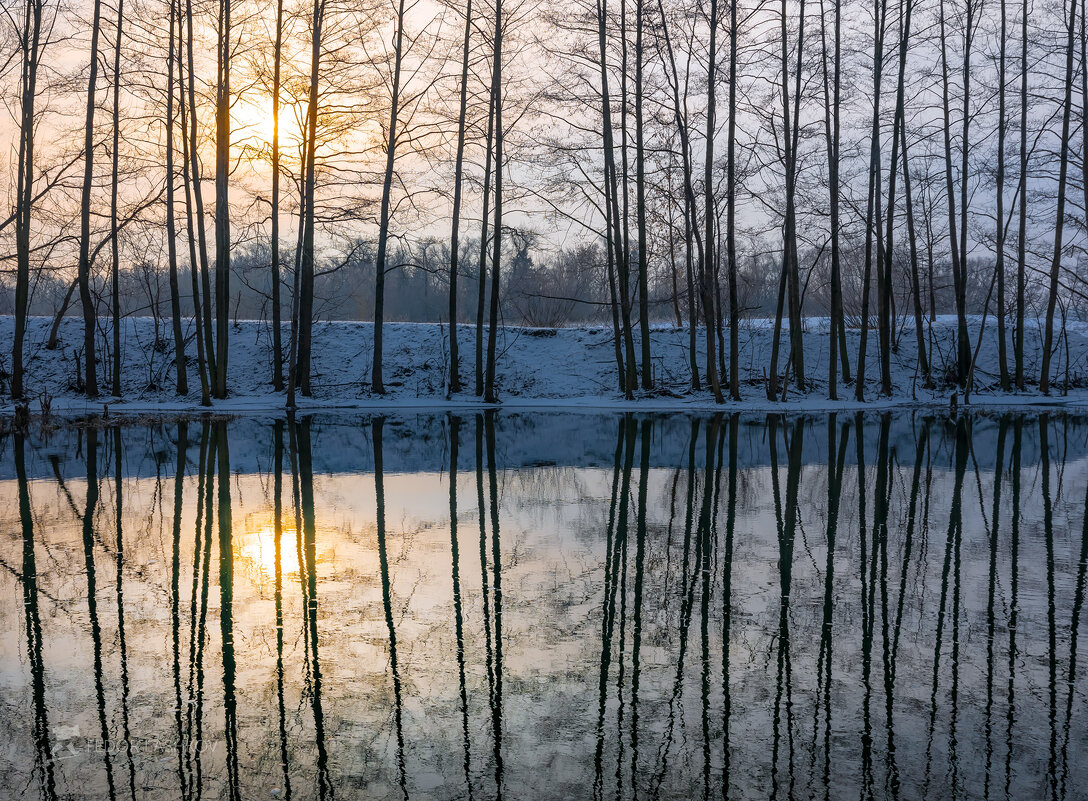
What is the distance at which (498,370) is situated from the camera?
30172mm

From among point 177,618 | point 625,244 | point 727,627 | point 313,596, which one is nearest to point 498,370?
point 625,244

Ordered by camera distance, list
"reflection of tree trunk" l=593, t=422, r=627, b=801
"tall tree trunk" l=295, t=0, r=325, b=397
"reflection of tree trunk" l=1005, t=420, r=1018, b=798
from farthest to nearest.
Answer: "tall tree trunk" l=295, t=0, r=325, b=397
"reflection of tree trunk" l=1005, t=420, r=1018, b=798
"reflection of tree trunk" l=593, t=422, r=627, b=801

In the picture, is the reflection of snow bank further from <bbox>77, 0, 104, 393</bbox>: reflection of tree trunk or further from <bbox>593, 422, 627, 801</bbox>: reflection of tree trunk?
<bbox>77, 0, 104, 393</bbox>: reflection of tree trunk

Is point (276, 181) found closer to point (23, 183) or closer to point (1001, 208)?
point (23, 183)

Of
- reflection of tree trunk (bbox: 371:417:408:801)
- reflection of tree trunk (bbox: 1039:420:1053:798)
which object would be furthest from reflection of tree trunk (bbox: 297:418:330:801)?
reflection of tree trunk (bbox: 1039:420:1053:798)

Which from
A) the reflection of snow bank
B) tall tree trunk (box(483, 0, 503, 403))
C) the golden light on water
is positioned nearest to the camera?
the golden light on water

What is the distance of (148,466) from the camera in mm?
12891

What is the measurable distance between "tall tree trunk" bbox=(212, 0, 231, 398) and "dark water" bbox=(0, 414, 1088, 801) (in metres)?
14.2

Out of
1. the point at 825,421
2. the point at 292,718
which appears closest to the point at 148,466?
the point at 292,718

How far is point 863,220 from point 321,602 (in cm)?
2476

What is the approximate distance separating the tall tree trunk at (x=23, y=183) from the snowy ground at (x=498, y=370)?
135 centimetres

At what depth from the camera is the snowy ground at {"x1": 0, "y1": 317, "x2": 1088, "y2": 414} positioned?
25766mm

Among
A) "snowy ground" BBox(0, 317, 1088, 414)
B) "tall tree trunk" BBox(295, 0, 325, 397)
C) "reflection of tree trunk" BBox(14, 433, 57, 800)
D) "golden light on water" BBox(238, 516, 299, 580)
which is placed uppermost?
"tall tree trunk" BBox(295, 0, 325, 397)

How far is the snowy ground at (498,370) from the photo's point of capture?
2577cm
